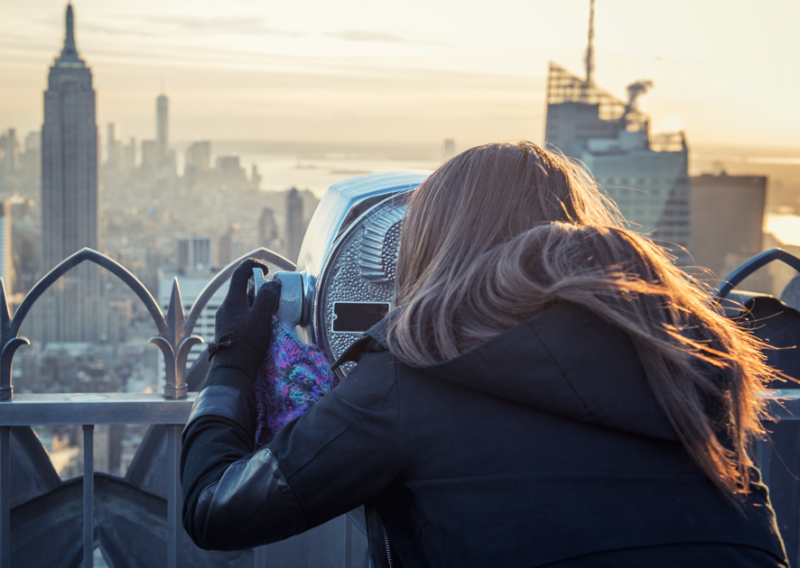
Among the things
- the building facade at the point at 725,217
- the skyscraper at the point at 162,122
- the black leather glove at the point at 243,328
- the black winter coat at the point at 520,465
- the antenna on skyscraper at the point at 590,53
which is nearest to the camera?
the black winter coat at the point at 520,465

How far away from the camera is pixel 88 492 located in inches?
73.4

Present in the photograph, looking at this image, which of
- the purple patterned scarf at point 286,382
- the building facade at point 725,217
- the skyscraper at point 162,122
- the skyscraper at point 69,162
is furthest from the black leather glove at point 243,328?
the skyscraper at point 162,122

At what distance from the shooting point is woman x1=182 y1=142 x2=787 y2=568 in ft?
3.10

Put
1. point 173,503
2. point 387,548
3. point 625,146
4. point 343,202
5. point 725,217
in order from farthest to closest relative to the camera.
Result: 1. point 725,217
2. point 625,146
3. point 173,503
4. point 343,202
5. point 387,548

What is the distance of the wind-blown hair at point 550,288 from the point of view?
973 mm

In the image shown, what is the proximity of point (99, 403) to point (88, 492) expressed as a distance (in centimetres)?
24

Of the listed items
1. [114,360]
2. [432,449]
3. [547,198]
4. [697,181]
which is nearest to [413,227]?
[547,198]

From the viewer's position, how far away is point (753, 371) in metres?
1.15

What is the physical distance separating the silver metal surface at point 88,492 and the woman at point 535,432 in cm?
88

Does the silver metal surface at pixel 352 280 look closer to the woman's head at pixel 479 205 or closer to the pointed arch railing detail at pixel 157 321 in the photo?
the woman's head at pixel 479 205

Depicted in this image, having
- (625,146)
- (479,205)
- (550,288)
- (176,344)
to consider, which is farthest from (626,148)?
(550,288)

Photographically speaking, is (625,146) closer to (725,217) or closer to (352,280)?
(725,217)

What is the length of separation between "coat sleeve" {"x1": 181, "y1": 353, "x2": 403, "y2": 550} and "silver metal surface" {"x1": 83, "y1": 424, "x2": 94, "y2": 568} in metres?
0.88

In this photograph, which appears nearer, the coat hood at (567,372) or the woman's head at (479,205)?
the coat hood at (567,372)
